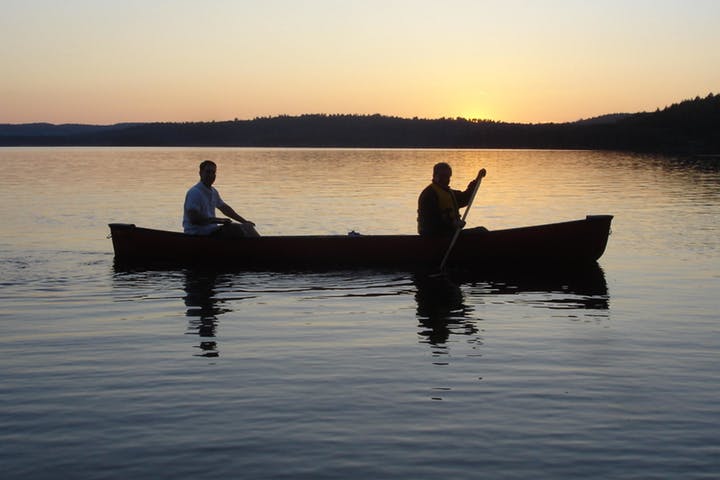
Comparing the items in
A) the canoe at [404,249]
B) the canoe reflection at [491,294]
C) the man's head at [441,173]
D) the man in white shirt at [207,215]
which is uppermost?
the man's head at [441,173]

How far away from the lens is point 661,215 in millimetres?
25359

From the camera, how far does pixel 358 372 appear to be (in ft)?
25.8

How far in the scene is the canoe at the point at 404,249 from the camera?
1465cm

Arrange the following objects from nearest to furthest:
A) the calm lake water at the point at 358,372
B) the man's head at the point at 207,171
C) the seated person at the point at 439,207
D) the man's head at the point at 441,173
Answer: the calm lake water at the point at 358,372 → the man's head at the point at 207,171 → the man's head at the point at 441,173 → the seated person at the point at 439,207

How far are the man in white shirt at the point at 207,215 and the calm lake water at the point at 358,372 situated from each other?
710mm

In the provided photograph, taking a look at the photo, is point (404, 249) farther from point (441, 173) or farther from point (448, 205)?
point (441, 173)

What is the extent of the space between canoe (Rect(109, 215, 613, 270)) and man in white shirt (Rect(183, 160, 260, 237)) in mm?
155

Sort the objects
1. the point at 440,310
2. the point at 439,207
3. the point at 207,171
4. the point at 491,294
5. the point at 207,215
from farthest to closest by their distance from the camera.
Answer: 1. the point at 207,215
2. the point at 439,207
3. the point at 207,171
4. the point at 491,294
5. the point at 440,310

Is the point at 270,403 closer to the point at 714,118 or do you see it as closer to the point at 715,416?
the point at 715,416

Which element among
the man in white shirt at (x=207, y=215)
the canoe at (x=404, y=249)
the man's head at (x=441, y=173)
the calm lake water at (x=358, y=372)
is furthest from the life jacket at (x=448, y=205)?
the man in white shirt at (x=207, y=215)

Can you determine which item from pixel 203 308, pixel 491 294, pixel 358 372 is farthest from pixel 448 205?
pixel 358 372

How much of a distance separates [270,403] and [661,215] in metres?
20.3

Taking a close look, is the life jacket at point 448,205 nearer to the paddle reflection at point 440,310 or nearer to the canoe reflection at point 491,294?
the canoe reflection at point 491,294

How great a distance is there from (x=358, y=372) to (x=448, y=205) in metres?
7.06
